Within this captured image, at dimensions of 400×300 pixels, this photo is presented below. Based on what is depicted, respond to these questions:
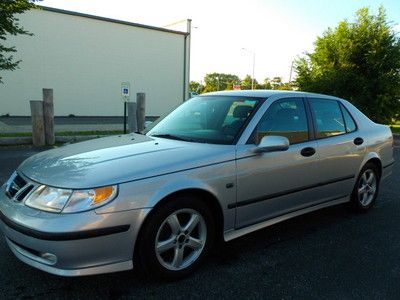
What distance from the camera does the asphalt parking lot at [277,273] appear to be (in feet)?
10.0

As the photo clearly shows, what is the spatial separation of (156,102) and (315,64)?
1123 cm

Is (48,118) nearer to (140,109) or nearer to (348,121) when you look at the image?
(140,109)

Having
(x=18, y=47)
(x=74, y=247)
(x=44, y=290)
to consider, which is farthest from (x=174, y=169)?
(x=18, y=47)

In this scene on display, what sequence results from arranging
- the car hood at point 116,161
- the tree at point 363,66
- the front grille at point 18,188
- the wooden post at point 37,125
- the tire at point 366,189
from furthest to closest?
the tree at point 363,66
the wooden post at point 37,125
the tire at point 366,189
the front grille at point 18,188
the car hood at point 116,161

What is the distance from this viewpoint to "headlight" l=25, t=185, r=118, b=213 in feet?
9.11

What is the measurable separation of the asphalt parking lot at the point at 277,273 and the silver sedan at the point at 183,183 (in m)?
0.23

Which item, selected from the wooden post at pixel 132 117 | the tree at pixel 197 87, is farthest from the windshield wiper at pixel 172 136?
the tree at pixel 197 87

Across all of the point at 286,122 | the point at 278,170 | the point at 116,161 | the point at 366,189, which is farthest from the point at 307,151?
the point at 116,161

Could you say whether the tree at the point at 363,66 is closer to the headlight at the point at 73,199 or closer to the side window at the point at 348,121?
the side window at the point at 348,121

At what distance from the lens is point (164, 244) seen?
3143 millimetres

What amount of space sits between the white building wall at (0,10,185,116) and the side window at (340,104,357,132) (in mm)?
20453

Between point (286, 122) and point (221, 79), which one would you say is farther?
point (221, 79)

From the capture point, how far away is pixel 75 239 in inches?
107

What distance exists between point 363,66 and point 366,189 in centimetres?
1551
